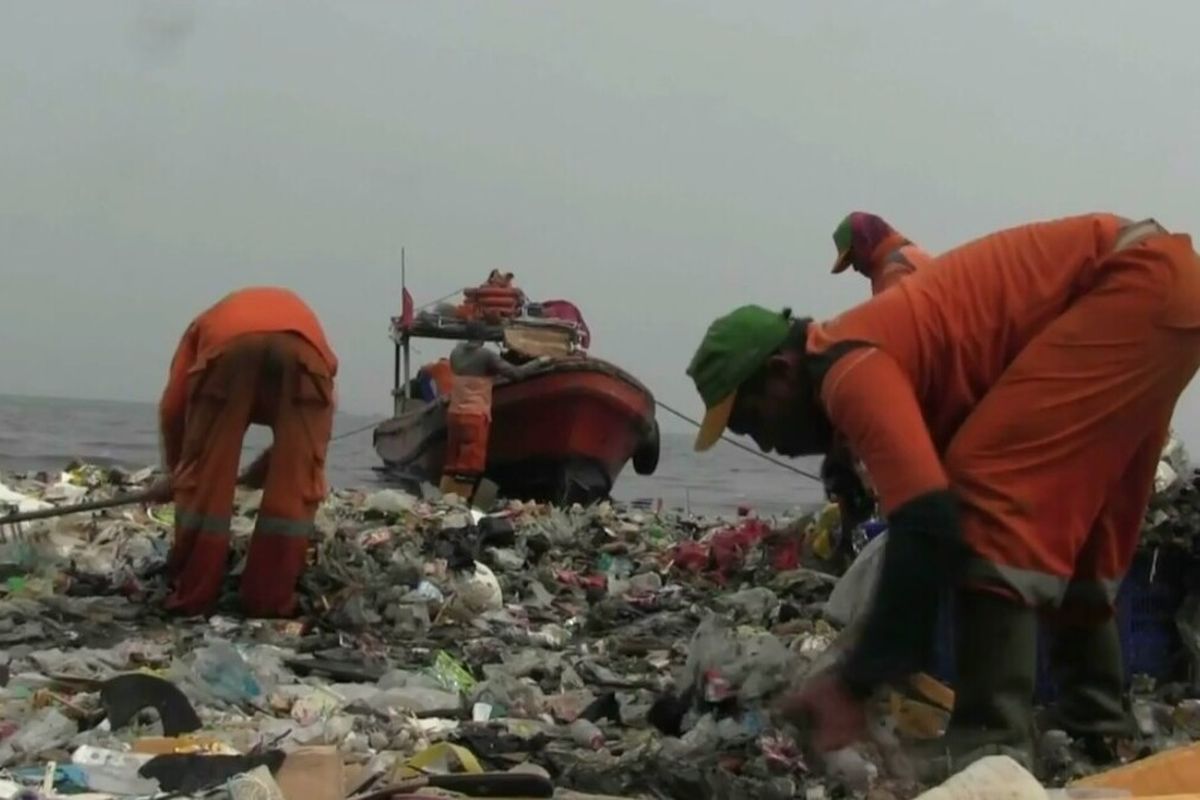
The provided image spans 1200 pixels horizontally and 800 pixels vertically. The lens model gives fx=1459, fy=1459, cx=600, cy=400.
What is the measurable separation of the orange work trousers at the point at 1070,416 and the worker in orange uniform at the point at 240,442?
10.0 feet

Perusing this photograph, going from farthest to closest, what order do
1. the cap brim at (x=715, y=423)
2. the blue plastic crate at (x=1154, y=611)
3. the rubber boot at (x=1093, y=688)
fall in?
1. the blue plastic crate at (x=1154, y=611)
2. the rubber boot at (x=1093, y=688)
3. the cap brim at (x=715, y=423)

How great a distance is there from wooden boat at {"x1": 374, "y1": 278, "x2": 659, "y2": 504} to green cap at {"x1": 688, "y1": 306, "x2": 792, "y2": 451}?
11.6m

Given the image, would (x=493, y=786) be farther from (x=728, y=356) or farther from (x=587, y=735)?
(x=728, y=356)

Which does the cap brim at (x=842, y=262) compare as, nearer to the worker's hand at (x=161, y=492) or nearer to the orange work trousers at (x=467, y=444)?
the worker's hand at (x=161, y=492)

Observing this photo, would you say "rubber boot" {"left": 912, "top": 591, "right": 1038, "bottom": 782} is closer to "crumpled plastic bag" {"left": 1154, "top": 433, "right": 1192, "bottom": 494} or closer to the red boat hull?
"crumpled plastic bag" {"left": 1154, "top": 433, "right": 1192, "bottom": 494}

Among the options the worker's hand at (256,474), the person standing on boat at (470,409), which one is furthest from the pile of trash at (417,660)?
the person standing on boat at (470,409)

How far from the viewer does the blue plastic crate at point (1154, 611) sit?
405 centimetres

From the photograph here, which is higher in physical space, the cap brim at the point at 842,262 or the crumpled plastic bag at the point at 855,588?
the cap brim at the point at 842,262

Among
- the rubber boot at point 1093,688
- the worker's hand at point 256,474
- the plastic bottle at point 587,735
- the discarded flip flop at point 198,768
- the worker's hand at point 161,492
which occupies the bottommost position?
the plastic bottle at point 587,735

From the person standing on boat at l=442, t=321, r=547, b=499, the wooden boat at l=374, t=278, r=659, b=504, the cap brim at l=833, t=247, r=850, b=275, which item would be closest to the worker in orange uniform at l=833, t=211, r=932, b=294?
the cap brim at l=833, t=247, r=850, b=275

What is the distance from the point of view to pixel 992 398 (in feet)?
9.78

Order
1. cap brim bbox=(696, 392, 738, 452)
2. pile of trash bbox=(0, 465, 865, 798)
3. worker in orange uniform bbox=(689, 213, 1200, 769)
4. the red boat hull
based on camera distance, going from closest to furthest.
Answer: worker in orange uniform bbox=(689, 213, 1200, 769) → cap brim bbox=(696, 392, 738, 452) → pile of trash bbox=(0, 465, 865, 798) → the red boat hull

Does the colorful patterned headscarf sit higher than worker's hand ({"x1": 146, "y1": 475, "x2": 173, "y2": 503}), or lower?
higher

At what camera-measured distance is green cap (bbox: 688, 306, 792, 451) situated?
292 centimetres
